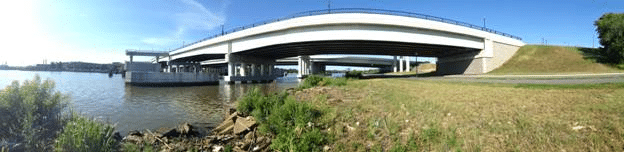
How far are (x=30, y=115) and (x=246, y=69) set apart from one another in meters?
58.4

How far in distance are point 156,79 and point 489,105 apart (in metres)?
57.5

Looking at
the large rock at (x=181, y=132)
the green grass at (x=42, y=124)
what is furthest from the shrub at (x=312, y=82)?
the green grass at (x=42, y=124)

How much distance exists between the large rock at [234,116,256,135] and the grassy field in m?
3.05

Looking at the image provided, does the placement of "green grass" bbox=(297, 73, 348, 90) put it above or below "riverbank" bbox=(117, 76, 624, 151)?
above

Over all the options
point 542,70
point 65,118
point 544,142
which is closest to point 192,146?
point 65,118

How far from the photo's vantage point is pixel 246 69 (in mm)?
65562

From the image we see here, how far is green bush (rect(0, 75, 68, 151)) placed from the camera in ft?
25.0

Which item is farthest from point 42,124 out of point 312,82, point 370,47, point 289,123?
point 370,47

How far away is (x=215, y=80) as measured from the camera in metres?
60.7

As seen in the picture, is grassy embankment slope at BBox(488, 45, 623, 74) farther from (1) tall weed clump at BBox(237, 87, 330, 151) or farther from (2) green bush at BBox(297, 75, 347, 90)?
(1) tall weed clump at BBox(237, 87, 330, 151)

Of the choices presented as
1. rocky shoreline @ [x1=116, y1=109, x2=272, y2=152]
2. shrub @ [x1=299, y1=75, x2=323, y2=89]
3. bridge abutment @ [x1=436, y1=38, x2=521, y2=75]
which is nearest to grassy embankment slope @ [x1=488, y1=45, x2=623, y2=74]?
bridge abutment @ [x1=436, y1=38, x2=521, y2=75]

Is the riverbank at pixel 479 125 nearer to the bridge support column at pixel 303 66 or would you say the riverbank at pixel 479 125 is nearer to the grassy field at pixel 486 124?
the grassy field at pixel 486 124

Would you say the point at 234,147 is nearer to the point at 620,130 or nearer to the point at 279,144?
the point at 279,144

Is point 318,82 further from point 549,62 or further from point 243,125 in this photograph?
point 549,62
